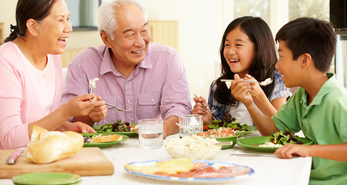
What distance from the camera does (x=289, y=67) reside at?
168 centimetres

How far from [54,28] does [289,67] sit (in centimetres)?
110

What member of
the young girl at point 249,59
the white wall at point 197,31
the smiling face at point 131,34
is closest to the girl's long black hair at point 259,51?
the young girl at point 249,59

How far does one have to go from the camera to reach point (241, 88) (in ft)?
5.98

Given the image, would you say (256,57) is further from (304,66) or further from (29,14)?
(29,14)

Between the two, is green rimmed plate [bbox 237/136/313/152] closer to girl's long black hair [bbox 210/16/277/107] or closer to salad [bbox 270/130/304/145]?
salad [bbox 270/130/304/145]

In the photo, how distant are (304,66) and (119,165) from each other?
0.91 m

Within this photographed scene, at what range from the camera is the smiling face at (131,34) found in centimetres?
223

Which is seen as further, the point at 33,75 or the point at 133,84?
the point at 133,84

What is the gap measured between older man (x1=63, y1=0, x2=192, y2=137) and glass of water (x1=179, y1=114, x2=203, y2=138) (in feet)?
1.78

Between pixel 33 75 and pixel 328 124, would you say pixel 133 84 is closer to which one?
pixel 33 75

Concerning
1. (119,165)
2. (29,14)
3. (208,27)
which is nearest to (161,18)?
(208,27)

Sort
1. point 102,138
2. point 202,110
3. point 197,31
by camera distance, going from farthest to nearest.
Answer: point 197,31 → point 202,110 → point 102,138

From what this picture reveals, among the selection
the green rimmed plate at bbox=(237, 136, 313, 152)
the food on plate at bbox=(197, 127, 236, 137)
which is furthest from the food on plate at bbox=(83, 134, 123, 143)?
the green rimmed plate at bbox=(237, 136, 313, 152)

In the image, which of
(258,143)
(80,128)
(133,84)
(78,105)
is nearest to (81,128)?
(80,128)
